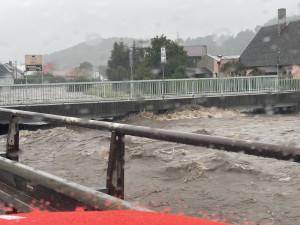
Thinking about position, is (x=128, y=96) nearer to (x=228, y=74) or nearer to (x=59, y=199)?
(x=59, y=199)

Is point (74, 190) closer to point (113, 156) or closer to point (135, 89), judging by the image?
point (113, 156)

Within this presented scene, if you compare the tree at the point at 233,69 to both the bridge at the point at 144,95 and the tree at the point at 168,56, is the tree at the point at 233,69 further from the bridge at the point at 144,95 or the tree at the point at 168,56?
the bridge at the point at 144,95

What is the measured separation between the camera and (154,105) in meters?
23.8

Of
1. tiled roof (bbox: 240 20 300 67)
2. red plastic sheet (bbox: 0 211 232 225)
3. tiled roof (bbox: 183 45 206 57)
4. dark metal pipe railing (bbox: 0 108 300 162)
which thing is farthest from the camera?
tiled roof (bbox: 183 45 206 57)

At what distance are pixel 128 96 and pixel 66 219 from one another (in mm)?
20858

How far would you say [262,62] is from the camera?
6281 cm

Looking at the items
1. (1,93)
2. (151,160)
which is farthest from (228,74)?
(151,160)

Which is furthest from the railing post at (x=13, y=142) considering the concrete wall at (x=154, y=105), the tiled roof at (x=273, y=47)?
the tiled roof at (x=273, y=47)

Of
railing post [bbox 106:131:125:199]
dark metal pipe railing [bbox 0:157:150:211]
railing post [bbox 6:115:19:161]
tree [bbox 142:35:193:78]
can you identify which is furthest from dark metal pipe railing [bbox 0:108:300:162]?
tree [bbox 142:35:193:78]

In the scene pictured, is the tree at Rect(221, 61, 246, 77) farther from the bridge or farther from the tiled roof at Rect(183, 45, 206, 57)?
the tiled roof at Rect(183, 45, 206, 57)

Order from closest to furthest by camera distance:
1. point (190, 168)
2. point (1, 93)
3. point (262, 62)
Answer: point (190, 168), point (1, 93), point (262, 62)

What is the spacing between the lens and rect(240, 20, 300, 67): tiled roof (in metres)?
58.5

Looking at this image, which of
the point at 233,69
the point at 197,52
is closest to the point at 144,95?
the point at 233,69

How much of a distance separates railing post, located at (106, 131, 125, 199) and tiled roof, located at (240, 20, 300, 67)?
5544 cm
